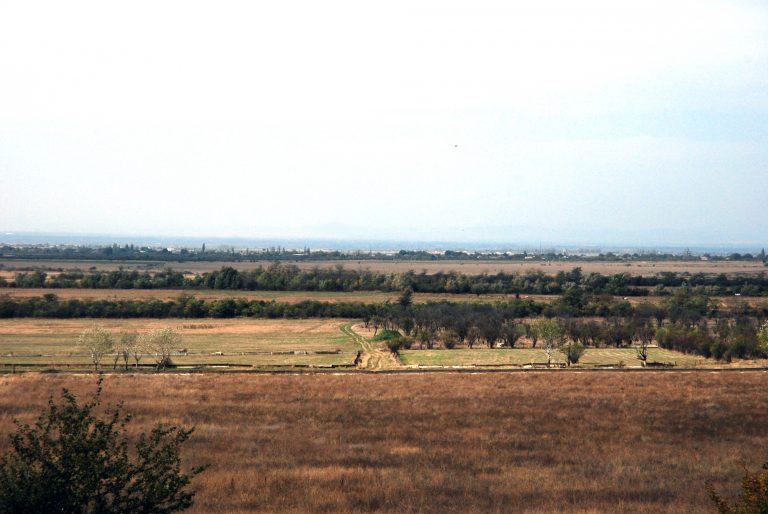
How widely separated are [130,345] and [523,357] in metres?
29.2

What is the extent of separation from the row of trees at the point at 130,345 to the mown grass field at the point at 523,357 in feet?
55.4

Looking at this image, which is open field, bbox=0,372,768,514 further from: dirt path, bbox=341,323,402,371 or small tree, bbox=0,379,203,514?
dirt path, bbox=341,323,402,371

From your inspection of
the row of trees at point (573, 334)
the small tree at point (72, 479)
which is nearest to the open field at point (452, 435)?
the small tree at point (72, 479)

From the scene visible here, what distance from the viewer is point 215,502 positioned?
19.0 metres

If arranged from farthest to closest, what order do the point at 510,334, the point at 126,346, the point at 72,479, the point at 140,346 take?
the point at 510,334 → the point at 140,346 → the point at 126,346 → the point at 72,479

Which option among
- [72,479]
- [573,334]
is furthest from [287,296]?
[72,479]

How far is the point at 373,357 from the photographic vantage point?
56219 millimetres

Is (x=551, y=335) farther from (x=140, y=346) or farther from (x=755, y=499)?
(x=755, y=499)

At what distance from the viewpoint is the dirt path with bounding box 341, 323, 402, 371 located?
50.1 metres

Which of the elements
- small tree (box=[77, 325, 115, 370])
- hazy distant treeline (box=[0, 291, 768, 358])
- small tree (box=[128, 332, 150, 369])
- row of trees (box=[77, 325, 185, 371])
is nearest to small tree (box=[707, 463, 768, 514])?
row of trees (box=[77, 325, 185, 371])

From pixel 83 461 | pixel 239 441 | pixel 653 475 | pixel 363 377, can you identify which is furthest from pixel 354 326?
pixel 83 461

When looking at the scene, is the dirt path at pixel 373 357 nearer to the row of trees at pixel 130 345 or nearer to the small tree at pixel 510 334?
the small tree at pixel 510 334

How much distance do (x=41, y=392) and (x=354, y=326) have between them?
48.0m

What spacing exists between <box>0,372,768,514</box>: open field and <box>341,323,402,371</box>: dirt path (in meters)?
9.26
